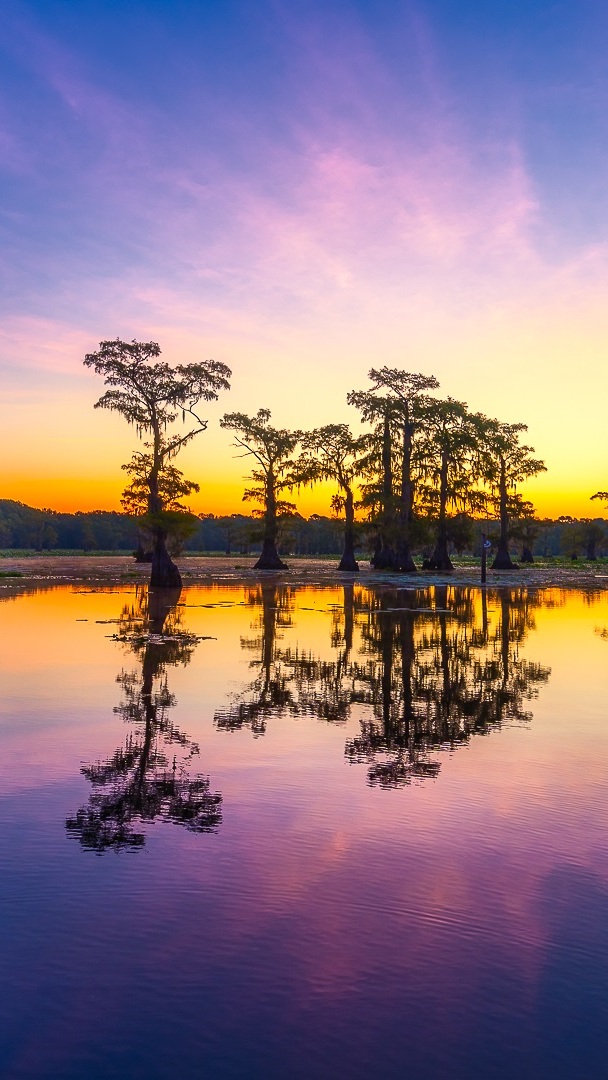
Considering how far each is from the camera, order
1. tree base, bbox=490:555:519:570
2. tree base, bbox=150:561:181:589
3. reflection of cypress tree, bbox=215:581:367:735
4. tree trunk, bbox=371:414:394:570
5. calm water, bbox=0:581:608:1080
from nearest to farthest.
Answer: calm water, bbox=0:581:608:1080 < reflection of cypress tree, bbox=215:581:367:735 < tree base, bbox=150:561:181:589 < tree trunk, bbox=371:414:394:570 < tree base, bbox=490:555:519:570

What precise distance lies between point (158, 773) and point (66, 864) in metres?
2.80

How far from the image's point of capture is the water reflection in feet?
37.5

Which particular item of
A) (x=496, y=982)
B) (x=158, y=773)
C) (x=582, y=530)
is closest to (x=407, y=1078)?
(x=496, y=982)

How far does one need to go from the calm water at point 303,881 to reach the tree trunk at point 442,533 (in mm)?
65017

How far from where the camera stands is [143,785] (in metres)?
9.09

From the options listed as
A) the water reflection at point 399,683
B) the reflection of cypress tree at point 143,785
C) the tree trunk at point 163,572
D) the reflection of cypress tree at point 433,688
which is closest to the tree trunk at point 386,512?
the tree trunk at point 163,572

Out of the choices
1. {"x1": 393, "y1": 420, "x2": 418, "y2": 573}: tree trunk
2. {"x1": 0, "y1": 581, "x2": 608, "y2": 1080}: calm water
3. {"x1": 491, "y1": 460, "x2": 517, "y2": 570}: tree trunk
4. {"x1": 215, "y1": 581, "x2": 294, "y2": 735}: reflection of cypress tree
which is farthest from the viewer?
{"x1": 491, "y1": 460, "x2": 517, "y2": 570}: tree trunk

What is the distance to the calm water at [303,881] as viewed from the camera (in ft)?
14.7

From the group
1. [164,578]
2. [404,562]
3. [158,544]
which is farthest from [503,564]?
[158,544]

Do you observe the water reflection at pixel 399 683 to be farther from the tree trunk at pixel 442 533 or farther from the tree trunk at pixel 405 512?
the tree trunk at pixel 442 533

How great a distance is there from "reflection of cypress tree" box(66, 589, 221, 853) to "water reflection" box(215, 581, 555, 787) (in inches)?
47.0

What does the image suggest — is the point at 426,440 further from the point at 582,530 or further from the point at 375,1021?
the point at 375,1021

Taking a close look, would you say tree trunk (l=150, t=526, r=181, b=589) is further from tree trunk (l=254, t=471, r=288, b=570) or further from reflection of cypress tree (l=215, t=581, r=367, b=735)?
tree trunk (l=254, t=471, r=288, b=570)

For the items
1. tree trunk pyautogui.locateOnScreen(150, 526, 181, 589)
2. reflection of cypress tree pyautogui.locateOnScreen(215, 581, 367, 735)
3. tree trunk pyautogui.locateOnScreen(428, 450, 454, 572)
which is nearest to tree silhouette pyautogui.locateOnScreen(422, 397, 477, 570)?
tree trunk pyautogui.locateOnScreen(428, 450, 454, 572)
